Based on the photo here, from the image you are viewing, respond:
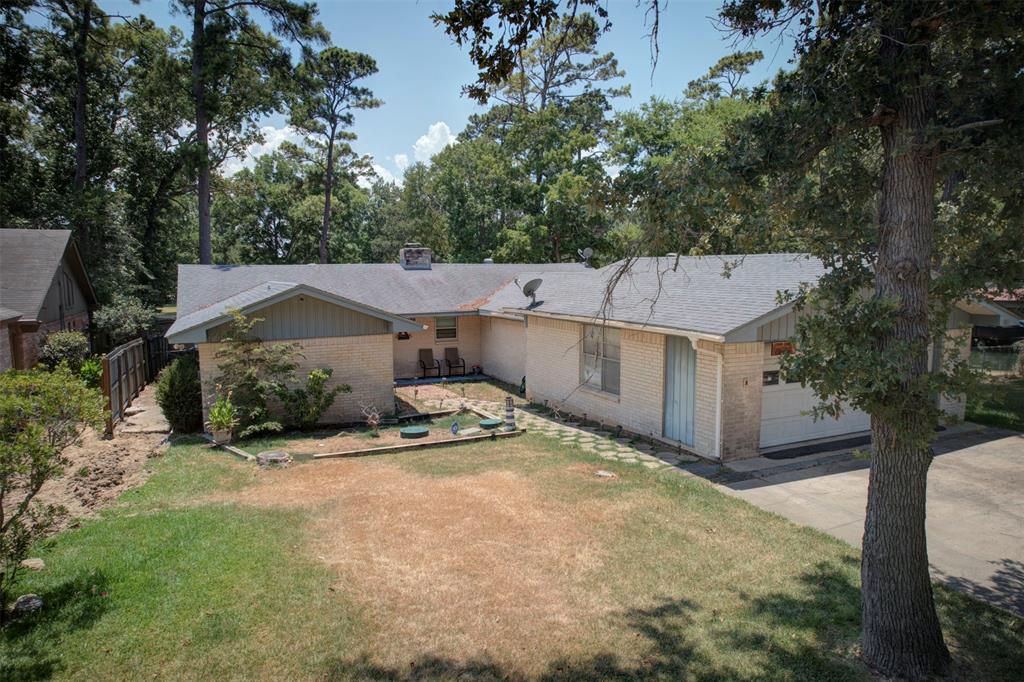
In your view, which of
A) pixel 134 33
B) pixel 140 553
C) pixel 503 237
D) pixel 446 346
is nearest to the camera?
pixel 140 553

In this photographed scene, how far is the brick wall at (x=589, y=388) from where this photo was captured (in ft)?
43.7

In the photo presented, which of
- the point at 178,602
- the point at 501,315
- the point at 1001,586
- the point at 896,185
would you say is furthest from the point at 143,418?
the point at 1001,586

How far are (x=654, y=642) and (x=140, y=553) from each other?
6004mm

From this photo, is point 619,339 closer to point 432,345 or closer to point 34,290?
point 432,345

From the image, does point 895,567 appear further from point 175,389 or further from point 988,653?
point 175,389

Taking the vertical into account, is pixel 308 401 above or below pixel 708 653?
above

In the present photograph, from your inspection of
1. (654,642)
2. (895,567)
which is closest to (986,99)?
(895,567)

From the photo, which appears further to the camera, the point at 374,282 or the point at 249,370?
the point at 374,282

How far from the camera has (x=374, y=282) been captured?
23297mm

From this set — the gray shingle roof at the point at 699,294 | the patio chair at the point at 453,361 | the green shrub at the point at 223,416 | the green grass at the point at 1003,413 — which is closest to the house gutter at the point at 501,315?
the gray shingle roof at the point at 699,294

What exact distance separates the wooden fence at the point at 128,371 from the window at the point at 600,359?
1031 cm

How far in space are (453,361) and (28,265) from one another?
1369cm

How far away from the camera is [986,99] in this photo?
518 centimetres

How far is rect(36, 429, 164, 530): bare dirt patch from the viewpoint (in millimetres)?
9219
